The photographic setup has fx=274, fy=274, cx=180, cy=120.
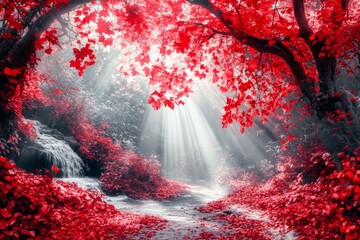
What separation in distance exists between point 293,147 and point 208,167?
1666 cm

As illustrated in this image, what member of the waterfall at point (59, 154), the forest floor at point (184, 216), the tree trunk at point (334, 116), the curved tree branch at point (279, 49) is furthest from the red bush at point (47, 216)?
the waterfall at point (59, 154)

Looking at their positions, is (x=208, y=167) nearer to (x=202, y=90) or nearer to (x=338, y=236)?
(x=202, y=90)

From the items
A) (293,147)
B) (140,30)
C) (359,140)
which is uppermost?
(140,30)

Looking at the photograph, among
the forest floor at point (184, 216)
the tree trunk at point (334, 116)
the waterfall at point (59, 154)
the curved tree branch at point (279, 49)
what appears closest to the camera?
the tree trunk at point (334, 116)

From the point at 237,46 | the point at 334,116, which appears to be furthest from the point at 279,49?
the point at 237,46

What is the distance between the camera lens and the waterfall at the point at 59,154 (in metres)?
13.1

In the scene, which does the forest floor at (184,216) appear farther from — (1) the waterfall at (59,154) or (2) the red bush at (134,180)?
(1) the waterfall at (59,154)

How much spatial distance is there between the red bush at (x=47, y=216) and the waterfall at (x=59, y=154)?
5.70 meters

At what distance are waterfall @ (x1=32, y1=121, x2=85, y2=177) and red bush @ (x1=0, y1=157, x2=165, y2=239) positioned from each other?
5.70m

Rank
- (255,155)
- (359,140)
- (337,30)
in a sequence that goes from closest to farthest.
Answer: (359,140) < (337,30) < (255,155)

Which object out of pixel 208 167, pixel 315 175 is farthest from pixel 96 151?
pixel 208 167

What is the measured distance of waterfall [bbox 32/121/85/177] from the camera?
13124 mm

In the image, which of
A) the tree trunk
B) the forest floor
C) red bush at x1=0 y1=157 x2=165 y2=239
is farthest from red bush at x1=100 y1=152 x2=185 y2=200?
the tree trunk

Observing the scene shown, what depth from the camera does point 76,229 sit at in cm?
604
